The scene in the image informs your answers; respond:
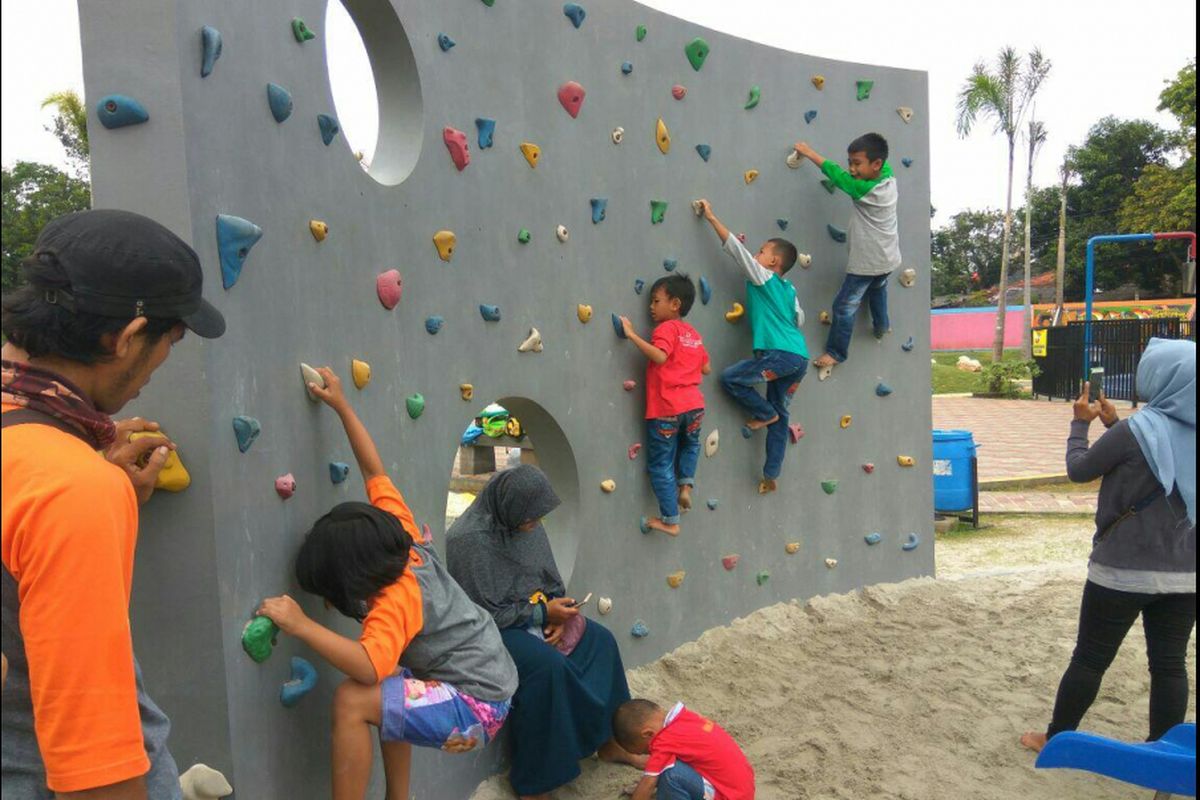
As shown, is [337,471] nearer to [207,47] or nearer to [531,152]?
[207,47]

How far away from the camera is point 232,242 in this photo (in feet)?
7.91

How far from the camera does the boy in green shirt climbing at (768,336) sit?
520cm

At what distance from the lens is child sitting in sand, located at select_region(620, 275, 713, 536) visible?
4.64 m

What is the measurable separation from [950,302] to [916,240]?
4712cm

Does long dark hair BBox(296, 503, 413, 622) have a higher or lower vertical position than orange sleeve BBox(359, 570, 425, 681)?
higher

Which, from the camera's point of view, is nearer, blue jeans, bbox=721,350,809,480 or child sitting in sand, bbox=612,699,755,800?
child sitting in sand, bbox=612,699,755,800

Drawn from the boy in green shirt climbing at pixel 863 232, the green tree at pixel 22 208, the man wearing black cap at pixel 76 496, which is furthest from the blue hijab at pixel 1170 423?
the green tree at pixel 22 208

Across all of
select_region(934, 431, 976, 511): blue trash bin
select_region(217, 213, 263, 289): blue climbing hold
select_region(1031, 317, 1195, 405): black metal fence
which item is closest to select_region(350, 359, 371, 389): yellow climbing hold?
select_region(217, 213, 263, 289): blue climbing hold

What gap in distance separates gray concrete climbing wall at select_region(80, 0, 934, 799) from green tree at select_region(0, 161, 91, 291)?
2.64ft

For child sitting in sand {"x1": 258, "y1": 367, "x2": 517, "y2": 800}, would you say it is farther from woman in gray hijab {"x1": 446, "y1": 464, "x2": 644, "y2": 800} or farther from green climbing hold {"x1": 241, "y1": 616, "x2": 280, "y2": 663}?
woman in gray hijab {"x1": 446, "y1": 464, "x2": 644, "y2": 800}

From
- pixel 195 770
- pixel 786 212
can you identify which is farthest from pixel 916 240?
pixel 195 770

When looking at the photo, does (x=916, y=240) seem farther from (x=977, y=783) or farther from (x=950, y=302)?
(x=950, y=302)

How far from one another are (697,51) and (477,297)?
2.14 meters

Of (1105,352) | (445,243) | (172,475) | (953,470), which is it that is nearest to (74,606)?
(172,475)
